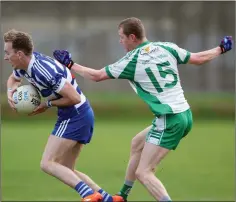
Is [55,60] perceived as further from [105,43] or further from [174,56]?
[105,43]

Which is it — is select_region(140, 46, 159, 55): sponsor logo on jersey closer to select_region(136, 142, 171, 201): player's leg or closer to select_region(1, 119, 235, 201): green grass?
select_region(136, 142, 171, 201): player's leg

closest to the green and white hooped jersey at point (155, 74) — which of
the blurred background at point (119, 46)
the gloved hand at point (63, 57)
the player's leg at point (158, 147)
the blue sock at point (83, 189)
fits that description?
the player's leg at point (158, 147)

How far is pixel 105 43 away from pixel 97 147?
463 inches

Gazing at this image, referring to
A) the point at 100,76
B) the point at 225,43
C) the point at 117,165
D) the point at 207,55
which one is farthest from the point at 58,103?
the point at 117,165

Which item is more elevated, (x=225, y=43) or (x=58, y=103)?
(x=225, y=43)

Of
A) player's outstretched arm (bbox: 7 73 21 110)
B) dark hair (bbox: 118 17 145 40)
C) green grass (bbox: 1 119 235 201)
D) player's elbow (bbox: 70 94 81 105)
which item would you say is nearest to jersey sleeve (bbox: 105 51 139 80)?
dark hair (bbox: 118 17 145 40)

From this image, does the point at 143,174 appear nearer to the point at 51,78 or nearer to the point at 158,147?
the point at 158,147

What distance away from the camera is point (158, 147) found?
7.66 meters

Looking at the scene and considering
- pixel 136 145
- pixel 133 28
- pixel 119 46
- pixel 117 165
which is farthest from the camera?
pixel 119 46

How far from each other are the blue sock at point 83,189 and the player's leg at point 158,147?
59 cm

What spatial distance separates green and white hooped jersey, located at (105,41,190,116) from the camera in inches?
303

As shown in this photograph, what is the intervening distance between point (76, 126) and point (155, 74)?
1087mm

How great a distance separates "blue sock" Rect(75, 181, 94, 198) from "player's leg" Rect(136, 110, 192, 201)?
23.2 inches

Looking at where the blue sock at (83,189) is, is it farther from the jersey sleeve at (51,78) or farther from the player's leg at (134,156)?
the jersey sleeve at (51,78)
